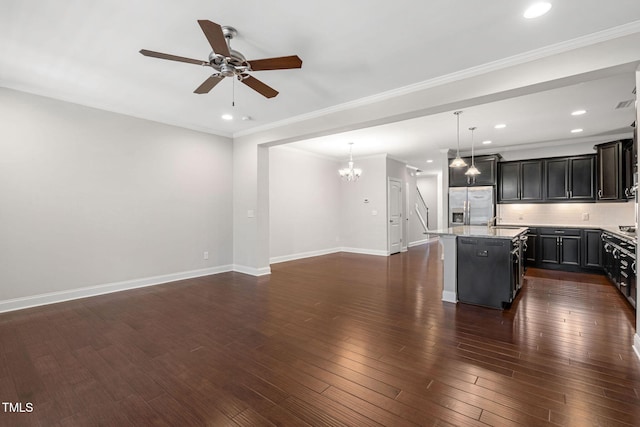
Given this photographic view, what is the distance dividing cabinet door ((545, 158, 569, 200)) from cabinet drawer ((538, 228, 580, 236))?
2.53 feet

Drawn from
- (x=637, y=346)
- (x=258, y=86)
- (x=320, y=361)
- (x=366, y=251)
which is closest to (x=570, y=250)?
(x=637, y=346)

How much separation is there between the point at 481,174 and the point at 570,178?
1685 millimetres

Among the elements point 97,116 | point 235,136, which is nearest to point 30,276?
point 97,116

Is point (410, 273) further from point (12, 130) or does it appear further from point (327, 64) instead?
point (12, 130)

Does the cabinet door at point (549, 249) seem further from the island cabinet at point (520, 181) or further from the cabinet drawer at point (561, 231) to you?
the island cabinet at point (520, 181)

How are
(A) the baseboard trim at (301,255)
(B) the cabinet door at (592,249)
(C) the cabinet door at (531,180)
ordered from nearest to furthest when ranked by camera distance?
(B) the cabinet door at (592,249), (C) the cabinet door at (531,180), (A) the baseboard trim at (301,255)

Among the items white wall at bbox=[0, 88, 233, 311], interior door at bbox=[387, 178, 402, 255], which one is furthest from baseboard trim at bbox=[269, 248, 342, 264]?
interior door at bbox=[387, 178, 402, 255]

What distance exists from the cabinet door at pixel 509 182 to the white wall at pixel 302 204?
170 inches

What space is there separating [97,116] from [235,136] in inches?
93.4

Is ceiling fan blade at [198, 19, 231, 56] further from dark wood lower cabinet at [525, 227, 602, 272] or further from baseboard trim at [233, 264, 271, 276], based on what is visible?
dark wood lower cabinet at [525, 227, 602, 272]

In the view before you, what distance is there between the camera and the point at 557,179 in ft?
20.9

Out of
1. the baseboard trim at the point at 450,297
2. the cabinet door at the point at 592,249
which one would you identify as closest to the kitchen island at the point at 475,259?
the baseboard trim at the point at 450,297

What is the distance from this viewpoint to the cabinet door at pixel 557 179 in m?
6.26

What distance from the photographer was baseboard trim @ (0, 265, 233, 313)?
3.74m
